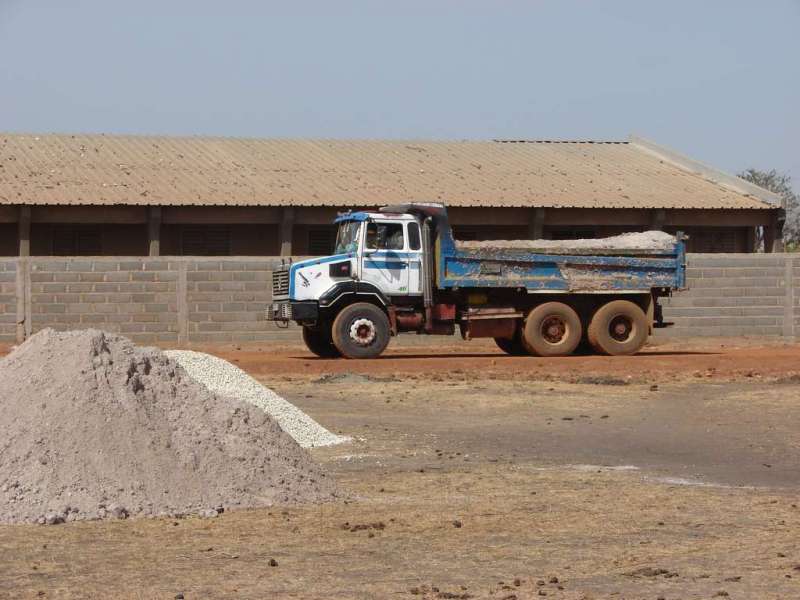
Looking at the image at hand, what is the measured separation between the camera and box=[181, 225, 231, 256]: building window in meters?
37.1

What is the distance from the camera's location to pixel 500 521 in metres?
9.82

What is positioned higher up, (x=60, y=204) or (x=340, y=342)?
(x=60, y=204)

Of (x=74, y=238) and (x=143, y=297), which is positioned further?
(x=74, y=238)

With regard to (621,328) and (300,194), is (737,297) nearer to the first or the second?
(621,328)

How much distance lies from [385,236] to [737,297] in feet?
29.4

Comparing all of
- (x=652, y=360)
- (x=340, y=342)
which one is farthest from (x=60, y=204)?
(x=652, y=360)

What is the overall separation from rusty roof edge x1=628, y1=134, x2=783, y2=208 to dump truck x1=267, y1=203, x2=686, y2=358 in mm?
14617

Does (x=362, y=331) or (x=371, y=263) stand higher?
(x=371, y=263)

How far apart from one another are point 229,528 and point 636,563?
8.85 ft

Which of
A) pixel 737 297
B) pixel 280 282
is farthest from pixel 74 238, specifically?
pixel 737 297

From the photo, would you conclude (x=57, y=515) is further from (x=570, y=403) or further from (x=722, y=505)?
(x=570, y=403)

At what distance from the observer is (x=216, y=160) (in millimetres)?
40094

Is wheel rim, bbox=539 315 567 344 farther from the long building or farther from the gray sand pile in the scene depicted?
the gray sand pile

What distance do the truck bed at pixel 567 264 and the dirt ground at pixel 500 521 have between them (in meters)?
6.52
